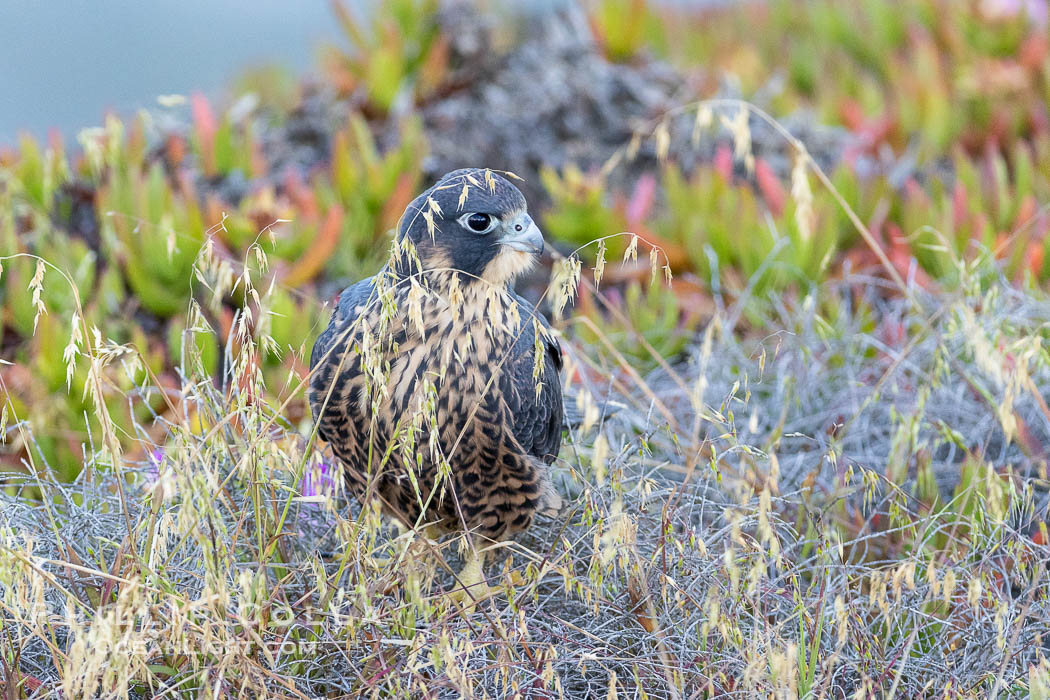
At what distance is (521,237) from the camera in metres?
2.40

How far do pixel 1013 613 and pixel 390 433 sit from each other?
1494mm

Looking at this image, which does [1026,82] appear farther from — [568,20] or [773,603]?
[773,603]

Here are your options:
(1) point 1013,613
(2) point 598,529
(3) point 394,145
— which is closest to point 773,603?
(1) point 1013,613

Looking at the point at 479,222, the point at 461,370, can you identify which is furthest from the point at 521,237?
the point at 461,370

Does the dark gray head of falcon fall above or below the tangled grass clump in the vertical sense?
above

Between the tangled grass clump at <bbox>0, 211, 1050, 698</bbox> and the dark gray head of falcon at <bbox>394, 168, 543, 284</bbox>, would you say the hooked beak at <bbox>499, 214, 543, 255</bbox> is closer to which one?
the dark gray head of falcon at <bbox>394, 168, 543, 284</bbox>

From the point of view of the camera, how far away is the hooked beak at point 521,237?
2.39m

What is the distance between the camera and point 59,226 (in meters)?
4.07

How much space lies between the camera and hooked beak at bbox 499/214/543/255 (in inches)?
94.2

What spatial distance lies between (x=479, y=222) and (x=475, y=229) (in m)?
0.02

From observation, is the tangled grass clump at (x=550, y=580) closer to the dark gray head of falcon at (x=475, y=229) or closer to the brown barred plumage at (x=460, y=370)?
the brown barred plumage at (x=460, y=370)

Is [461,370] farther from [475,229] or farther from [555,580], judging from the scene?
[555,580]

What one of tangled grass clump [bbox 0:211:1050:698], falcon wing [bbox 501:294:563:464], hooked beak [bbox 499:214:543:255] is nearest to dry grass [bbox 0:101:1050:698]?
tangled grass clump [bbox 0:211:1050:698]

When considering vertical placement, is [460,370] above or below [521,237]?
below
